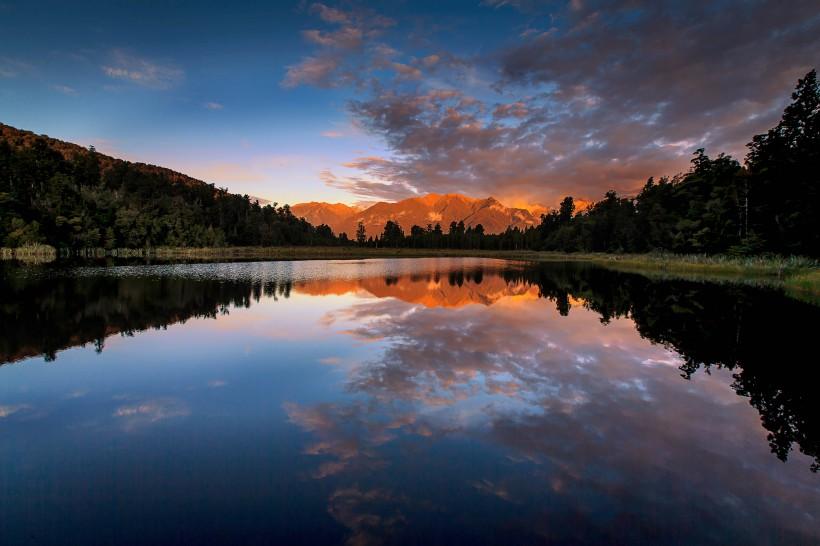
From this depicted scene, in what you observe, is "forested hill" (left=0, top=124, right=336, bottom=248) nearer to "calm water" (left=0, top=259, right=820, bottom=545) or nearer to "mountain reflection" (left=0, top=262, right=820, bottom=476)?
"mountain reflection" (left=0, top=262, right=820, bottom=476)

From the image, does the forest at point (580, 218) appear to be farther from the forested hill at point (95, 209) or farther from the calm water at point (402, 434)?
the calm water at point (402, 434)

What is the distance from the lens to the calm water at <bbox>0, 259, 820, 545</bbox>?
5.50 m

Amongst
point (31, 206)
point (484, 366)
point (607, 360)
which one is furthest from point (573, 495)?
point (31, 206)

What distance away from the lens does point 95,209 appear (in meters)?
→ 105

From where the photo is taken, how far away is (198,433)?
812 centimetres

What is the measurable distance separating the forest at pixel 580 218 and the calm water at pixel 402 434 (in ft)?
141

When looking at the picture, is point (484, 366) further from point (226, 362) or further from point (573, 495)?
point (226, 362)

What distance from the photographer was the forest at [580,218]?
4791 cm

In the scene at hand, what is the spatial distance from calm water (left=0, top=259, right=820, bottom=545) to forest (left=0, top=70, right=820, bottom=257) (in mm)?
42927

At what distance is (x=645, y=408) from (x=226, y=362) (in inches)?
485

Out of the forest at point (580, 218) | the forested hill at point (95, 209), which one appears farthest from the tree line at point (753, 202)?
the forested hill at point (95, 209)

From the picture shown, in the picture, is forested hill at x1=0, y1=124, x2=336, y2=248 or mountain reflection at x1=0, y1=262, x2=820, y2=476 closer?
mountain reflection at x1=0, y1=262, x2=820, y2=476

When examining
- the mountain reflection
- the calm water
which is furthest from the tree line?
the calm water

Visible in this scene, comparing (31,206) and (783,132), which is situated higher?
(783,132)
